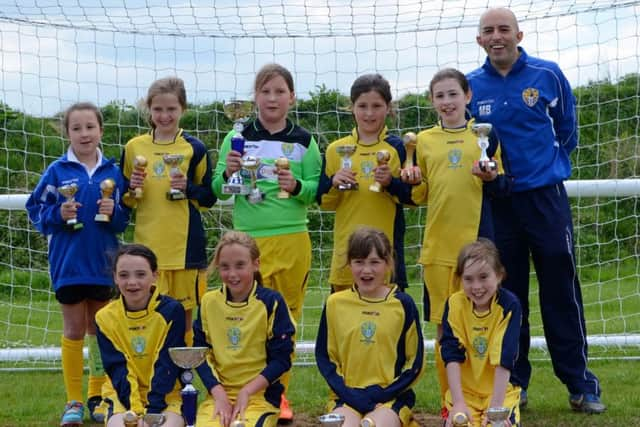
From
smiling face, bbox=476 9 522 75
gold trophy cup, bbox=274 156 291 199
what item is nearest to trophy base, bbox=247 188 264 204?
gold trophy cup, bbox=274 156 291 199

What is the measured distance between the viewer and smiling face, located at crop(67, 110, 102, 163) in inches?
217

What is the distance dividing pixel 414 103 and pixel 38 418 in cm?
415

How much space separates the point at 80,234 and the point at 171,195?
544 millimetres

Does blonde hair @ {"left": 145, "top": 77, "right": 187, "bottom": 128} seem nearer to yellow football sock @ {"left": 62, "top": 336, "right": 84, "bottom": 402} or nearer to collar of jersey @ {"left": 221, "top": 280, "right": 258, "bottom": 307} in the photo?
collar of jersey @ {"left": 221, "top": 280, "right": 258, "bottom": 307}

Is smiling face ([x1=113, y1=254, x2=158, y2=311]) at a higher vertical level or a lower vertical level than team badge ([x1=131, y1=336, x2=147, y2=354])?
higher

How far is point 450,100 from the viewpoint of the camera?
5121 mm

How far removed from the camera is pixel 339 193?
5.30 metres

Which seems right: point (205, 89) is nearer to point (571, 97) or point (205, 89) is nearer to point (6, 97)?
point (6, 97)

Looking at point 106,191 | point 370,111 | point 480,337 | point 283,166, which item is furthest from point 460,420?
point 106,191

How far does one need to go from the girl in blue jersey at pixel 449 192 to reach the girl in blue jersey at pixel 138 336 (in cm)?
127

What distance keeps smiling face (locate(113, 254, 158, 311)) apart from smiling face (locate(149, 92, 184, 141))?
3.00 feet

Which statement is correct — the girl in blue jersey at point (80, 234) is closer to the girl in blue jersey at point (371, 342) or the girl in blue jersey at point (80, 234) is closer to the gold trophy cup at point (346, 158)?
the gold trophy cup at point (346, 158)

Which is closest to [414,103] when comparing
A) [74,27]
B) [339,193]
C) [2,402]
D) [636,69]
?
[636,69]

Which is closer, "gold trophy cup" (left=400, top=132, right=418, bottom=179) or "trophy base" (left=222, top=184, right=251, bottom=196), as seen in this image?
"gold trophy cup" (left=400, top=132, right=418, bottom=179)
